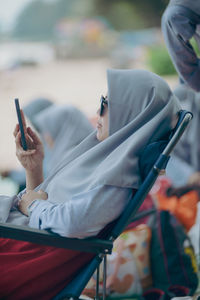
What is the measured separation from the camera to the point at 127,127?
1466 millimetres

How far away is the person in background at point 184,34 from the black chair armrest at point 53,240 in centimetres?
96

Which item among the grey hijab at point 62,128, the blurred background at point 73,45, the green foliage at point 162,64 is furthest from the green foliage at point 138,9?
the grey hijab at point 62,128

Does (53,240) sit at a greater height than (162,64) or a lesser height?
greater

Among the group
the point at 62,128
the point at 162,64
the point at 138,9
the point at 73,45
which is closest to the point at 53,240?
the point at 62,128

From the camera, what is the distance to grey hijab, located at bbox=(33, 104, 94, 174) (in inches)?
99.7

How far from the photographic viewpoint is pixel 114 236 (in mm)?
1434

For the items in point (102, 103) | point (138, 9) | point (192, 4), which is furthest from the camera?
point (138, 9)

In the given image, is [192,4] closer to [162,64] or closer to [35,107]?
[35,107]

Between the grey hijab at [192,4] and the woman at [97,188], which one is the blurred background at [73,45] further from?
the woman at [97,188]

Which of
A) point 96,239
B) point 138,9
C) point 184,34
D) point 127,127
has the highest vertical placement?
point 184,34

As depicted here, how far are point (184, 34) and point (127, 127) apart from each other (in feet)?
2.14

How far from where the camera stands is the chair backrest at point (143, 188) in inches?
56.1

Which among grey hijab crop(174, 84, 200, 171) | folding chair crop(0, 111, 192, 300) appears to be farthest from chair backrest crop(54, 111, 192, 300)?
grey hijab crop(174, 84, 200, 171)

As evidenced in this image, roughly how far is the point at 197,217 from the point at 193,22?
1210mm
